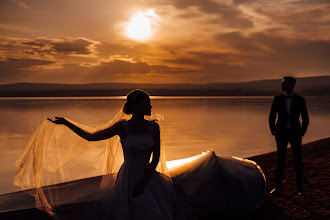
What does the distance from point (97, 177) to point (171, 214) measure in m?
1.53

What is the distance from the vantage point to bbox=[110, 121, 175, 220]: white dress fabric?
4234 millimetres

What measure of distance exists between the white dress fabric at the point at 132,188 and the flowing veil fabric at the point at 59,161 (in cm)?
30

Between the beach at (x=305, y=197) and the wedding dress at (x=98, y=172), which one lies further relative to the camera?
the beach at (x=305, y=197)

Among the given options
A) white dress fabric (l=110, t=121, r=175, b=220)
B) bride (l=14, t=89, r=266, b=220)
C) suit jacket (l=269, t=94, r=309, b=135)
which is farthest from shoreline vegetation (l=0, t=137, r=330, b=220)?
suit jacket (l=269, t=94, r=309, b=135)

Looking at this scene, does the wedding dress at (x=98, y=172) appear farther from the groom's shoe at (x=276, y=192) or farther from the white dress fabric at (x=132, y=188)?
the groom's shoe at (x=276, y=192)

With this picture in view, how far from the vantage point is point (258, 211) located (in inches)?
232

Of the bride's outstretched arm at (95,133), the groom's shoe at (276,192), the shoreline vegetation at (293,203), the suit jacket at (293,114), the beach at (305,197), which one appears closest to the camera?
the bride's outstretched arm at (95,133)

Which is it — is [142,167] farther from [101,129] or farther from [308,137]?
[308,137]

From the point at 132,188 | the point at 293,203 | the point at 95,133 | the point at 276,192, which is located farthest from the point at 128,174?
the point at 276,192

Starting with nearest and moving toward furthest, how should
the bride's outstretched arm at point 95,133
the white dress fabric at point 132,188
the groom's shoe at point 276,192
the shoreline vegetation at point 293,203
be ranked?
the white dress fabric at point 132,188 → the bride's outstretched arm at point 95,133 → the shoreline vegetation at point 293,203 → the groom's shoe at point 276,192

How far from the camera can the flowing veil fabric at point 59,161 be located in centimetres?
471

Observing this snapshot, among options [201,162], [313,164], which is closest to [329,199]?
[201,162]

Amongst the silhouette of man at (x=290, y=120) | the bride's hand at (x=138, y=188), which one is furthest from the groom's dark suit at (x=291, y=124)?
the bride's hand at (x=138, y=188)

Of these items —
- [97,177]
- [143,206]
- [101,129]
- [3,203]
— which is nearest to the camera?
[143,206]
